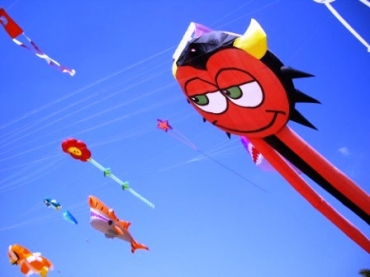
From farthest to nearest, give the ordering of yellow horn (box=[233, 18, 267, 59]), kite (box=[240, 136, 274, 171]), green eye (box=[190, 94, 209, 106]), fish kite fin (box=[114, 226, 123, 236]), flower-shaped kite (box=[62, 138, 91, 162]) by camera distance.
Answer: fish kite fin (box=[114, 226, 123, 236])
flower-shaped kite (box=[62, 138, 91, 162])
kite (box=[240, 136, 274, 171])
green eye (box=[190, 94, 209, 106])
yellow horn (box=[233, 18, 267, 59])

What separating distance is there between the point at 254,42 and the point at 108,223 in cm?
582

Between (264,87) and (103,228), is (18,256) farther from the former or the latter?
(264,87)

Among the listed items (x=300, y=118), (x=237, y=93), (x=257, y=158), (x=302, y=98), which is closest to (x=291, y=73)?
(x=302, y=98)

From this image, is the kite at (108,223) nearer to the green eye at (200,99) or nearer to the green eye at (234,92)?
the green eye at (200,99)

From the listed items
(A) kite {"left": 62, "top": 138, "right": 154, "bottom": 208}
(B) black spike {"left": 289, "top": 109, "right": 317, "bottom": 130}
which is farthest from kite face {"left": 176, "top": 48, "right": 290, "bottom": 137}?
(A) kite {"left": 62, "top": 138, "right": 154, "bottom": 208}

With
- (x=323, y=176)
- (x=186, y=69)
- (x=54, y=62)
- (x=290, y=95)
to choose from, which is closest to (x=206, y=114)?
→ (x=186, y=69)

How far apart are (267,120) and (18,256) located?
22.9 feet

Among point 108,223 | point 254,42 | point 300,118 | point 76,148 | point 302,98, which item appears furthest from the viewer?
point 108,223

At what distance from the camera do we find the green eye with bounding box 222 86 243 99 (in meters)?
5.69

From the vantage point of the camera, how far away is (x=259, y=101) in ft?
18.6

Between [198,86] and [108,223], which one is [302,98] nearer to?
[198,86]

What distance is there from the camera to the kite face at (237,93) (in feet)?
17.5

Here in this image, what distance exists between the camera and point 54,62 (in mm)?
6004

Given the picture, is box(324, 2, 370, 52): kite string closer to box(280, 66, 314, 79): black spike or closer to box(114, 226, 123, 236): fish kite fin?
box(280, 66, 314, 79): black spike
